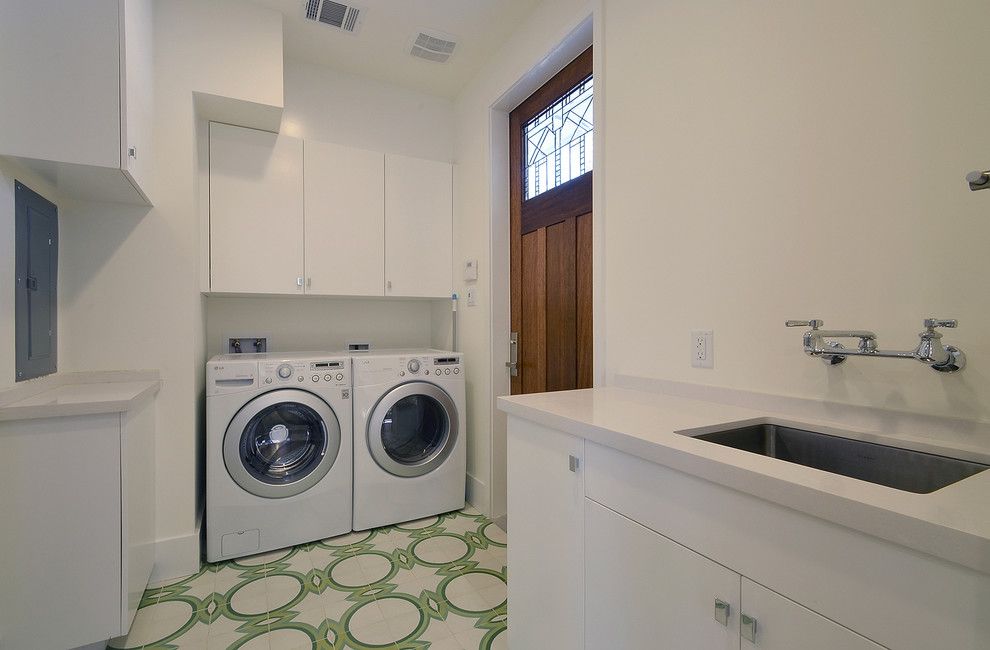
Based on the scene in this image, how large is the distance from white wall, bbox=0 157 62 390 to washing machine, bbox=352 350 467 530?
1224mm

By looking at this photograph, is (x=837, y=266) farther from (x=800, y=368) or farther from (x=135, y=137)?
(x=135, y=137)

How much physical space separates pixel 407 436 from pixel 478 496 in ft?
1.88

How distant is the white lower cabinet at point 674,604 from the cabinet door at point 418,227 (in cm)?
202

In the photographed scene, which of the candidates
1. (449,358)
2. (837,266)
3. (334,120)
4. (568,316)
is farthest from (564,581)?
(334,120)

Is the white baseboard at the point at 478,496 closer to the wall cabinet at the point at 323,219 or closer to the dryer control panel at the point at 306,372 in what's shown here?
the dryer control panel at the point at 306,372

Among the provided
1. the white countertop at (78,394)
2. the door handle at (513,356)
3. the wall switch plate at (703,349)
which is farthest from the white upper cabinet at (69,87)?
the wall switch plate at (703,349)

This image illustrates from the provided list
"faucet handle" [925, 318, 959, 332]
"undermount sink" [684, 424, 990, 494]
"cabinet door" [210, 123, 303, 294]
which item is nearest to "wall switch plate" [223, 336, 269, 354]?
"cabinet door" [210, 123, 303, 294]

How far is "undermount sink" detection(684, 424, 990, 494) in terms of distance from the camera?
2.74 ft

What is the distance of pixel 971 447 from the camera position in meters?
0.83

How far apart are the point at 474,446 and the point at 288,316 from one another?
1.43 meters

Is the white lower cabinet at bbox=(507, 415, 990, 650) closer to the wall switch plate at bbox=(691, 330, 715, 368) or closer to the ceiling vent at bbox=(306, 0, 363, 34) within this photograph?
the wall switch plate at bbox=(691, 330, 715, 368)

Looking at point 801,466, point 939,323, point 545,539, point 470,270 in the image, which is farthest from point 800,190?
point 470,270

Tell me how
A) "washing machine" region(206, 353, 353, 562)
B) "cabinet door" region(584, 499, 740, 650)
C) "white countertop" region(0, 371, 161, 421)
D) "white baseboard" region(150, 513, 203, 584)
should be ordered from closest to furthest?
"cabinet door" region(584, 499, 740, 650)
"white countertop" region(0, 371, 161, 421)
"white baseboard" region(150, 513, 203, 584)
"washing machine" region(206, 353, 353, 562)

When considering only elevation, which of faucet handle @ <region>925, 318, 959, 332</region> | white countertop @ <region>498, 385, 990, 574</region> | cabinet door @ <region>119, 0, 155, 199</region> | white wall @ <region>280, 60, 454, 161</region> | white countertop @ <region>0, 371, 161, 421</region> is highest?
white wall @ <region>280, 60, 454, 161</region>
